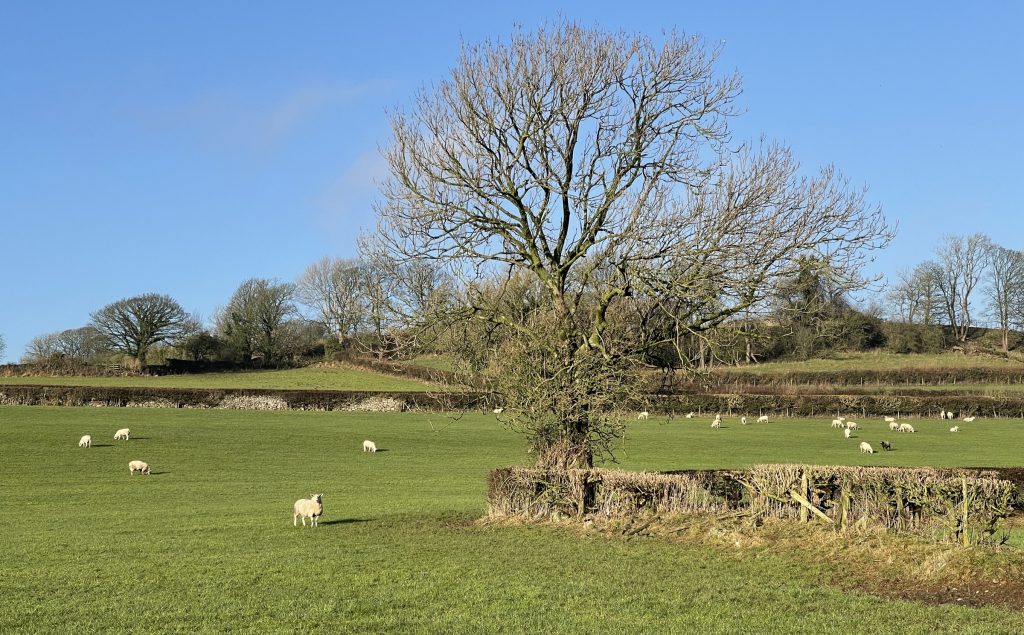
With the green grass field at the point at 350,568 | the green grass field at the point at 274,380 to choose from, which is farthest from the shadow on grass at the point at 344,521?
the green grass field at the point at 274,380

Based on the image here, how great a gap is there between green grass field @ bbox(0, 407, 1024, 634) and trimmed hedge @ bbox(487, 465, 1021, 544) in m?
1.18

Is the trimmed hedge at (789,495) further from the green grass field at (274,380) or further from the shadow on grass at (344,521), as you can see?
the green grass field at (274,380)

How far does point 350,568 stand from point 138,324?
8316 cm

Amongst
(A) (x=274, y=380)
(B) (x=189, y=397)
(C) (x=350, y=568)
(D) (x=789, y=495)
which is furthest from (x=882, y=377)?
(C) (x=350, y=568)

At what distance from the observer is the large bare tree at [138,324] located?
8981cm

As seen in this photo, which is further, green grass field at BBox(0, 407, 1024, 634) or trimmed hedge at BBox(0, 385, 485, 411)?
trimmed hedge at BBox(0, 385, 485, 411)

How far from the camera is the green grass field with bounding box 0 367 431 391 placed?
75938 mm

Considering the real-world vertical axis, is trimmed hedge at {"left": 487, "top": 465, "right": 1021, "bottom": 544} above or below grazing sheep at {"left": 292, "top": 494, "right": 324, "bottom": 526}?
above

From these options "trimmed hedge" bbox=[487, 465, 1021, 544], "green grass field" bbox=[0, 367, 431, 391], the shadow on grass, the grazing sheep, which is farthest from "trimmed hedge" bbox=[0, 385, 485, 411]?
"trimmed hedge" bbox=[487, 465, 1021, 544]

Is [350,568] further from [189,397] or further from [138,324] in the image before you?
[138,324]

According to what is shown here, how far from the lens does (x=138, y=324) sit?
3578 inches

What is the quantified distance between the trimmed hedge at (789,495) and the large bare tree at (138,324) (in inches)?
3057

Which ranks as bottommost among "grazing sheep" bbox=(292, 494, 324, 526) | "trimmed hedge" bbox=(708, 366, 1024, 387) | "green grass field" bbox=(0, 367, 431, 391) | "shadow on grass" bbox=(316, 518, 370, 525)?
"shadow on grass" bbox=(316, 518, 370, 525)

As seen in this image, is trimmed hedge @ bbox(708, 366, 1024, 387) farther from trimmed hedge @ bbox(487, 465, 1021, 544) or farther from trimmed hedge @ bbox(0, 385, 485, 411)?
trimmed hedge @ bbox(487, 465, 1021, 544)
